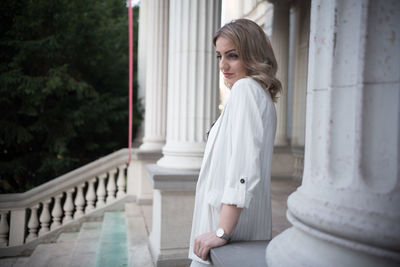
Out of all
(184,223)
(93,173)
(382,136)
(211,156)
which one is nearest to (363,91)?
(382,136)

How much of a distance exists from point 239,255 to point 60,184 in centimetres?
708

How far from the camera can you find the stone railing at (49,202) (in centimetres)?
717

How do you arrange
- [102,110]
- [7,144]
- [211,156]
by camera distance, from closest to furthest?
[211,156] < [7,144] < [102,110]

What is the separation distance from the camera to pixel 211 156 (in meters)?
1.80

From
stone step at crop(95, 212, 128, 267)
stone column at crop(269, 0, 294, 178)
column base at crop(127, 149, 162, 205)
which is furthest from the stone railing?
stone column at crop(269, 0, 294, 178)

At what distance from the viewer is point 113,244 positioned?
5.68 metres

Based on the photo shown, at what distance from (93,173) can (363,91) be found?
759 centimetres

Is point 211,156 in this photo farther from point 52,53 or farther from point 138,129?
point 138,129

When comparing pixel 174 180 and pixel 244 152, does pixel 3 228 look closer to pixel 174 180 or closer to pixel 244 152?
pixel 174 180

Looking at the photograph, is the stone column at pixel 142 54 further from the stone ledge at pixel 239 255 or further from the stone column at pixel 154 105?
the stone ledge at pixel 239 255

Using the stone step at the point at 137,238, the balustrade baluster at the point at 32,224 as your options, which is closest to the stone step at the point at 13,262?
the balustrade baluster at the point at 32,224

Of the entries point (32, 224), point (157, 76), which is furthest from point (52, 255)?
point (157, 76)

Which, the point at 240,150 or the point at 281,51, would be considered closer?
the point at 240,150

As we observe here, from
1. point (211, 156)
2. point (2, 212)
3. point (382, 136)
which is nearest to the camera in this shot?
point (382, 136)
